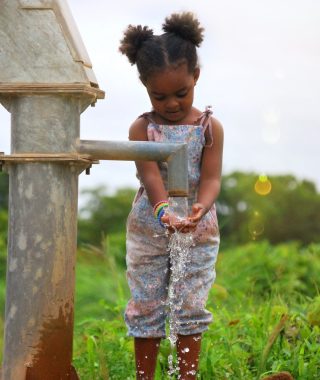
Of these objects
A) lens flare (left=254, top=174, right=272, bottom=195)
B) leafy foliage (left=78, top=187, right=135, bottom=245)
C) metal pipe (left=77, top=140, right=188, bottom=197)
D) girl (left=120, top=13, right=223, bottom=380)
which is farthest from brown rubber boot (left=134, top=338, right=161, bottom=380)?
lens flare (left=254, top=174, right=272, bottom=195)

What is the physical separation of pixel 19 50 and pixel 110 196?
25687mm

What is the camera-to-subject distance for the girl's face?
9.84 ft

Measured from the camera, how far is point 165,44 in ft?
10.2

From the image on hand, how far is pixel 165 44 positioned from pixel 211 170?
1.57ft

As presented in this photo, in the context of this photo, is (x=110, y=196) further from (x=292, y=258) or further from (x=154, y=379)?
(x=154, y=379)

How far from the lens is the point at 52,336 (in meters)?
2.52

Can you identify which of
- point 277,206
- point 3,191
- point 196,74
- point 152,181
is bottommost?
point 152,181

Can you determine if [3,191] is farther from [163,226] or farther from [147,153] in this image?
[147,153]

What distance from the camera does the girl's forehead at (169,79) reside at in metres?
3.00

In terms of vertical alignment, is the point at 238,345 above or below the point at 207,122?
below

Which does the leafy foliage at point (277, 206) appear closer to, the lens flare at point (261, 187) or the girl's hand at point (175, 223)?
the lens flare at point (261, 187)

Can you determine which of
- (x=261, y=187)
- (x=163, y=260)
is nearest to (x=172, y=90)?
(x=163, y=260)

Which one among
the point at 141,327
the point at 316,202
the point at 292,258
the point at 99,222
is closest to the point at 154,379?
the point at 141,327

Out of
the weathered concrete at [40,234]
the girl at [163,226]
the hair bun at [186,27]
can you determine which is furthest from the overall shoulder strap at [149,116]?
the weathered concrete at [40,234]
